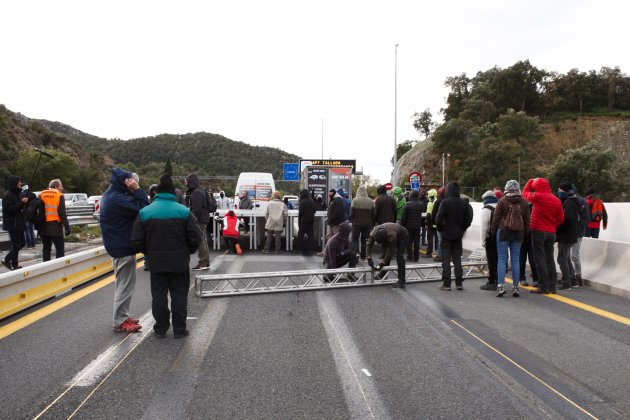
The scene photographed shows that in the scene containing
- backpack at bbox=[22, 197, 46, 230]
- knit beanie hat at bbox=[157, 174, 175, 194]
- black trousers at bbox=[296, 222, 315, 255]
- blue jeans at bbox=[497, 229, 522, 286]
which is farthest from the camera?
black trousers at bbox=[296, 222, 315, 255]

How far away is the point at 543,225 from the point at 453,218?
1474 millimetres

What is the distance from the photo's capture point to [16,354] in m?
5.11

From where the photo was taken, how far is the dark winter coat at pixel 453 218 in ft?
29.7

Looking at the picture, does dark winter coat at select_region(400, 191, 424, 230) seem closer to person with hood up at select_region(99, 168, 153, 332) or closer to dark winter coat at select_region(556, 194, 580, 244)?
dark winter coat at select_region(556, 194, 580, 244)

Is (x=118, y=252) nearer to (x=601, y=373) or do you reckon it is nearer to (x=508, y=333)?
(x=508, y=333)

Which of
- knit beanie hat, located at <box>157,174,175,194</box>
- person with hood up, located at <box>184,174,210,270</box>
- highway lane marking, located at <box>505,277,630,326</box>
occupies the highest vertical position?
knit beanie hat, located at <box>157,174,175,194</box>

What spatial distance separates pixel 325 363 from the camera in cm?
489

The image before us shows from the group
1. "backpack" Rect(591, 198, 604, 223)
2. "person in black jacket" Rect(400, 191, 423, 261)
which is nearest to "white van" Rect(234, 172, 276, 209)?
"person in black jacket" Rect(400, 191, 423, 261)

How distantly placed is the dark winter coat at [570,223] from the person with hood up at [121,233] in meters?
7.22

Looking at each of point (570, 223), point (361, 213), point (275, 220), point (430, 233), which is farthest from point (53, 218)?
point (570, 223)

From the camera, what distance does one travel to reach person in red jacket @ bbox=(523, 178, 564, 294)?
8.67m

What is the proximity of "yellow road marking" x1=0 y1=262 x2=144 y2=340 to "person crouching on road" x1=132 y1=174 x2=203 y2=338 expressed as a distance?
176 centimetres

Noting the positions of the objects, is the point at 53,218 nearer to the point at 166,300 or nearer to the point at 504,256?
the point at 166,300

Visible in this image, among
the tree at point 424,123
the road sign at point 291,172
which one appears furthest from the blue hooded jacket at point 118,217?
the tree at point 424,123
